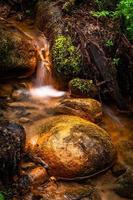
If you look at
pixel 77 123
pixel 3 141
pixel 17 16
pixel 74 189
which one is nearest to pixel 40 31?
pixel 17 16

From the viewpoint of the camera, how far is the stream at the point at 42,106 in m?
7.05

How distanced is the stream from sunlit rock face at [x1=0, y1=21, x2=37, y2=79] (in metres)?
0.22

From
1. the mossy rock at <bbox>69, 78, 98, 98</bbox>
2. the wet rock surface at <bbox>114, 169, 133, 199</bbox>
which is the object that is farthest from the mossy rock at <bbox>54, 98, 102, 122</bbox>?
the wet rock surface at <bbox>114, 169, 133, 199</bbox>

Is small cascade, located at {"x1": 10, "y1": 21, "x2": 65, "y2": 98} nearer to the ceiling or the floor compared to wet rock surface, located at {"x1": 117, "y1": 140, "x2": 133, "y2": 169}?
nearer to the ceiling

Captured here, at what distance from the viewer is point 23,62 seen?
8305 millimetres

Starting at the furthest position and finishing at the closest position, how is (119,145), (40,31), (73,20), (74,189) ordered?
(40,31) → (73,20) → (119,145) → (74,189)

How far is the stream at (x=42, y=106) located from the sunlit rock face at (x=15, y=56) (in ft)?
0.73

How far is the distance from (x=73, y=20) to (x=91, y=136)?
374 centimetres

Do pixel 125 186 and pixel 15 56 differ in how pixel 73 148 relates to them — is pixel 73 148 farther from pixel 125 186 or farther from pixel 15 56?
pixel 15 56

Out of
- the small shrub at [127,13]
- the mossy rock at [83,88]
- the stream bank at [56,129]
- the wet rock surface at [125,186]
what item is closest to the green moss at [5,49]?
the stream bank at [56,129]

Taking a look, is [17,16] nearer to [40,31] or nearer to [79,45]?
[40,31]

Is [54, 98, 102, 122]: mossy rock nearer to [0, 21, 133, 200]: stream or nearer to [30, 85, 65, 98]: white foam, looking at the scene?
[0, 21, 133, 200]: stream

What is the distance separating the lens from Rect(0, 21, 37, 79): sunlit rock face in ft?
26.7

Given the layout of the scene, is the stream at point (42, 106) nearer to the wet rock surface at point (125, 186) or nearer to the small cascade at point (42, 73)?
the small cascade at point (42, 73)
